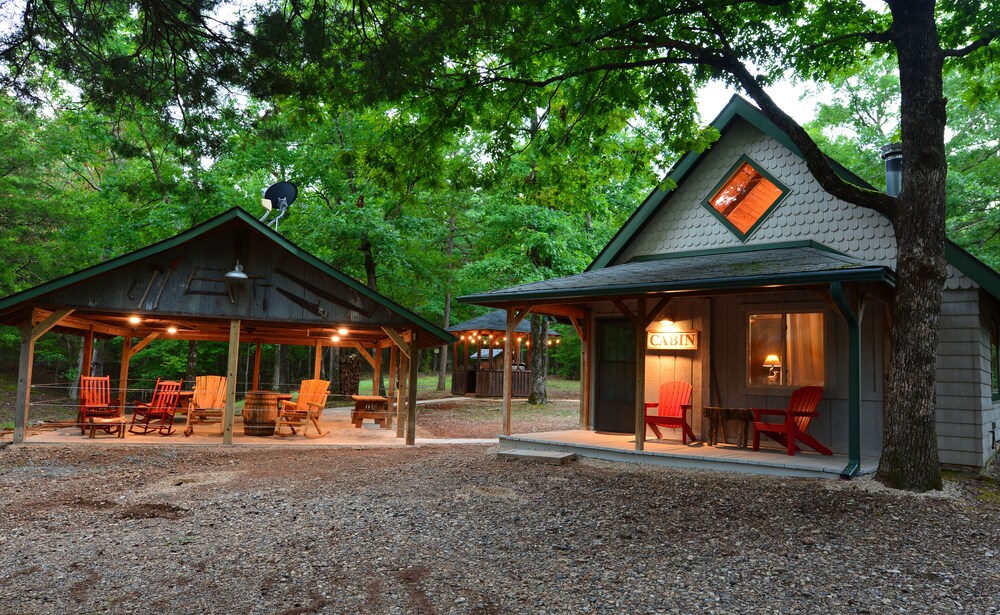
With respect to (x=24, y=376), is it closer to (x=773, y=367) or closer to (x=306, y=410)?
(x=306, y=410)

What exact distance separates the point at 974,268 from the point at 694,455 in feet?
14.7

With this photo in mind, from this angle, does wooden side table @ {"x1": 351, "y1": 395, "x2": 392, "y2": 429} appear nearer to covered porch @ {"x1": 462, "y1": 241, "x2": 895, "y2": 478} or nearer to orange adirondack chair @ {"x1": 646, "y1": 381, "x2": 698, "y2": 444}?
covered porch @ {"x1": 462, "y1": 241, "x2": 895, "y2": 478}

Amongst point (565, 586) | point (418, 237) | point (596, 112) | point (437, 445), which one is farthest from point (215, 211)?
point (565, 586)

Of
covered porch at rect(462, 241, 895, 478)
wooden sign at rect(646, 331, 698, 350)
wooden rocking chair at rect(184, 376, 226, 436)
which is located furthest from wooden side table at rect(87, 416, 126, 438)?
wooden sign at rect(646, 331, 698, 350)

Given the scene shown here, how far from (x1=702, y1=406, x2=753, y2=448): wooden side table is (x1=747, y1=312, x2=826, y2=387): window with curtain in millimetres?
791

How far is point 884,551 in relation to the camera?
5.01 meters

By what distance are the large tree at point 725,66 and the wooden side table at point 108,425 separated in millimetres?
7728

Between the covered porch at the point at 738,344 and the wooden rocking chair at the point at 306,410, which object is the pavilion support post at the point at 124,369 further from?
the covered porch at the point at 738,344

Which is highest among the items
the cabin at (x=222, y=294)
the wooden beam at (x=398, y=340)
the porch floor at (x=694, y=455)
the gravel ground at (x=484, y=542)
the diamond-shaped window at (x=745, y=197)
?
the diamond-shaped window at (x=745, y=197)

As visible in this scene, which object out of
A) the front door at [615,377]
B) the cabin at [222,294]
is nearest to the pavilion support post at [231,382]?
the cabin at [222,294]

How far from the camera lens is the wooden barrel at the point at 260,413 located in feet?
40.4

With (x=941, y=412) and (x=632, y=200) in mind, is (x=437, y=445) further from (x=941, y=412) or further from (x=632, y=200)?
(x=632, y=200)

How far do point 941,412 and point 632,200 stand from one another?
13525 mm

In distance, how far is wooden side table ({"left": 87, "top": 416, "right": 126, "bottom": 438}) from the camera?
10812 mm
